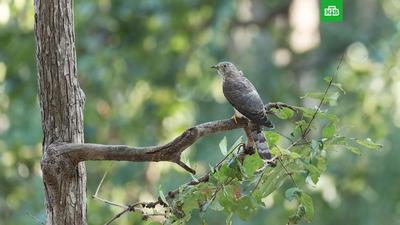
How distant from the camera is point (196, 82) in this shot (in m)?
7.50

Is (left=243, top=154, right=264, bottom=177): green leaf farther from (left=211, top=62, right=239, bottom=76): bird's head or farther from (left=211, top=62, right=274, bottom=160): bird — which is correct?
(left=211, top=62, right=239, bottom=76): bird's head

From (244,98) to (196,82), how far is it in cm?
499

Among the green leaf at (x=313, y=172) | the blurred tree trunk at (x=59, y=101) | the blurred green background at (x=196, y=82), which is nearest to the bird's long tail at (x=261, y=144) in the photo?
the green leaf at (x=313, y=172)

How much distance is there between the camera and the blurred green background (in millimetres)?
6625

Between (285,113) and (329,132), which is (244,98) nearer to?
(285,113)

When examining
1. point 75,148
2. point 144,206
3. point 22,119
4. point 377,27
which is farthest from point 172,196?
point 377,27

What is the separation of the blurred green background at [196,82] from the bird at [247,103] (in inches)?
142

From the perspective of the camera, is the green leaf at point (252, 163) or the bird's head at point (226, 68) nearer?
the green leaf at point (252, 163)

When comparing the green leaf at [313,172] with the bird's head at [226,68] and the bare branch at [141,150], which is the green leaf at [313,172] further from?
the bird's head at [226,68]

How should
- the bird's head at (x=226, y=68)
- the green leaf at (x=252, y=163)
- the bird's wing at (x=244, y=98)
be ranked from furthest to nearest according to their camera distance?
the bird's head at (x=226, y=68)
the bird's wing at (x=244, y=98)
the green leaf at (x=252, y=163)

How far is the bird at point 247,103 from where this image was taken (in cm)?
223

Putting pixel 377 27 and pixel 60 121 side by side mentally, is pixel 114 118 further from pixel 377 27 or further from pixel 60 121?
pixel 60 121

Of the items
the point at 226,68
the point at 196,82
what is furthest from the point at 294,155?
the point at 196,82

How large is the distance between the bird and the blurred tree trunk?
0.41 m
